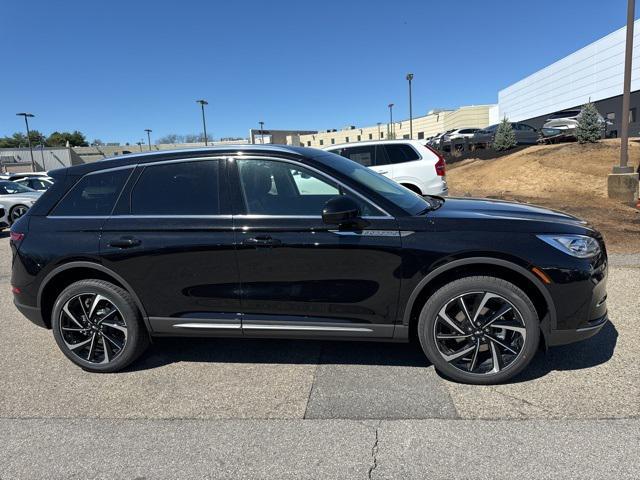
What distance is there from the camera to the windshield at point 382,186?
11.5 ft

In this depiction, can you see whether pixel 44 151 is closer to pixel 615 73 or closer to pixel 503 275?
pixel 615 73

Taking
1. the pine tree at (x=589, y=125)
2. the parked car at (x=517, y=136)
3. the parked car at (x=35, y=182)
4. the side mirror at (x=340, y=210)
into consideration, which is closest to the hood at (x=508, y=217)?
the side mirror at (x=340, y=210)

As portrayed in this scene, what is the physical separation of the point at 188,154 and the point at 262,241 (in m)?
1.02

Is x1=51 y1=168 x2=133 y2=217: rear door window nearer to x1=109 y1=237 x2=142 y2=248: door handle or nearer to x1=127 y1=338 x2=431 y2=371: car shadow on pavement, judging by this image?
x1=109 y1=237 x2=142 y2=248: door handle

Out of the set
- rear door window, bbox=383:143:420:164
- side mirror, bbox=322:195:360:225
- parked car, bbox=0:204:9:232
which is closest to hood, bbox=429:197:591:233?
side mirror, bbox=322:195:360:225

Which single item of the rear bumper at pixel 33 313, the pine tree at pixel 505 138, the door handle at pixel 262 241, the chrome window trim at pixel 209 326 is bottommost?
the chrome window trim at pixel 209 326

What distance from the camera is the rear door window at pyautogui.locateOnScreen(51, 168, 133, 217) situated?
374 centimetres

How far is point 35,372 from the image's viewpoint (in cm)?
385

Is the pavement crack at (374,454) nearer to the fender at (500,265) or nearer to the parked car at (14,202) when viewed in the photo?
the fender at (500,265)

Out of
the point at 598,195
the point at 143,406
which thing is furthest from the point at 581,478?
the point at 598,195

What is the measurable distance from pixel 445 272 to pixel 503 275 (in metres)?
0.41

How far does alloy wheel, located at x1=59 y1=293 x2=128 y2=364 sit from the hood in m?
2.69

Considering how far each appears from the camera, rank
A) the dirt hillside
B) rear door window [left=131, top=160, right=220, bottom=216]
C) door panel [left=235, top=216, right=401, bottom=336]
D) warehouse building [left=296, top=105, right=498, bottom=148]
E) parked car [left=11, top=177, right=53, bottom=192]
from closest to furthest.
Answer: door panel [left=235, top=216, right=401, bottom=336]
rear door window [left=131, top=160, right=220, bottom=216]
the dirt hillside
parked car [left=11, top=177, right=53, bottom=192]
warehouse building [left=296, top=105, right=498, bottom=148]

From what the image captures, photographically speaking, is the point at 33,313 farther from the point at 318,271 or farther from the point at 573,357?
the point at 573,357
